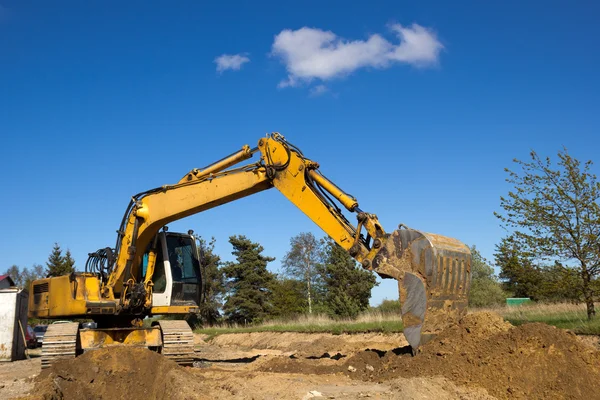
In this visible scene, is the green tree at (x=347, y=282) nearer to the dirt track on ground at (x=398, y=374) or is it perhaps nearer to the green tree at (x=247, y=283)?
the green tree at (x=247, y=283)

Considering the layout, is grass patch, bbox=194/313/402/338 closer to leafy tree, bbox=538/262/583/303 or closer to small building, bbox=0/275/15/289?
leafy tree, bbox=538/262/583/303

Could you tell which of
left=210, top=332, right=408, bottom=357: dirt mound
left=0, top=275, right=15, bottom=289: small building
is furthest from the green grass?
left=0, top=275, right=15, bottom=289: small building

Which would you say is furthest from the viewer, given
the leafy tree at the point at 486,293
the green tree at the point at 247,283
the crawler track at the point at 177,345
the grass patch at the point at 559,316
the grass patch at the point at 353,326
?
the green tree at the point at 247,283

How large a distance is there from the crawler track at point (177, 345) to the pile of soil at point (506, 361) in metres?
4.56

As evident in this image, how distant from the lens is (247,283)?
43875 mm

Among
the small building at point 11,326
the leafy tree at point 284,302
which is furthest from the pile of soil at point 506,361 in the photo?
the leafy tree at point 284,302

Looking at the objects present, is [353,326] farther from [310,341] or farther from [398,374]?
[398,374]

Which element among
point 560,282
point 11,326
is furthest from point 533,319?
point 11,326

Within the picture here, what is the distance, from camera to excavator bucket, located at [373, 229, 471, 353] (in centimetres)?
843

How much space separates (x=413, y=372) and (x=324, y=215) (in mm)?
2976

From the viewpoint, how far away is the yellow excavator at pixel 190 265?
8.55 meters

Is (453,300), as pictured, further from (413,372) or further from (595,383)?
(595,383)

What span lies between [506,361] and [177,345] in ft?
23.0

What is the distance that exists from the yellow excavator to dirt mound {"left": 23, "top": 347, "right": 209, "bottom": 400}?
48.8 inches
